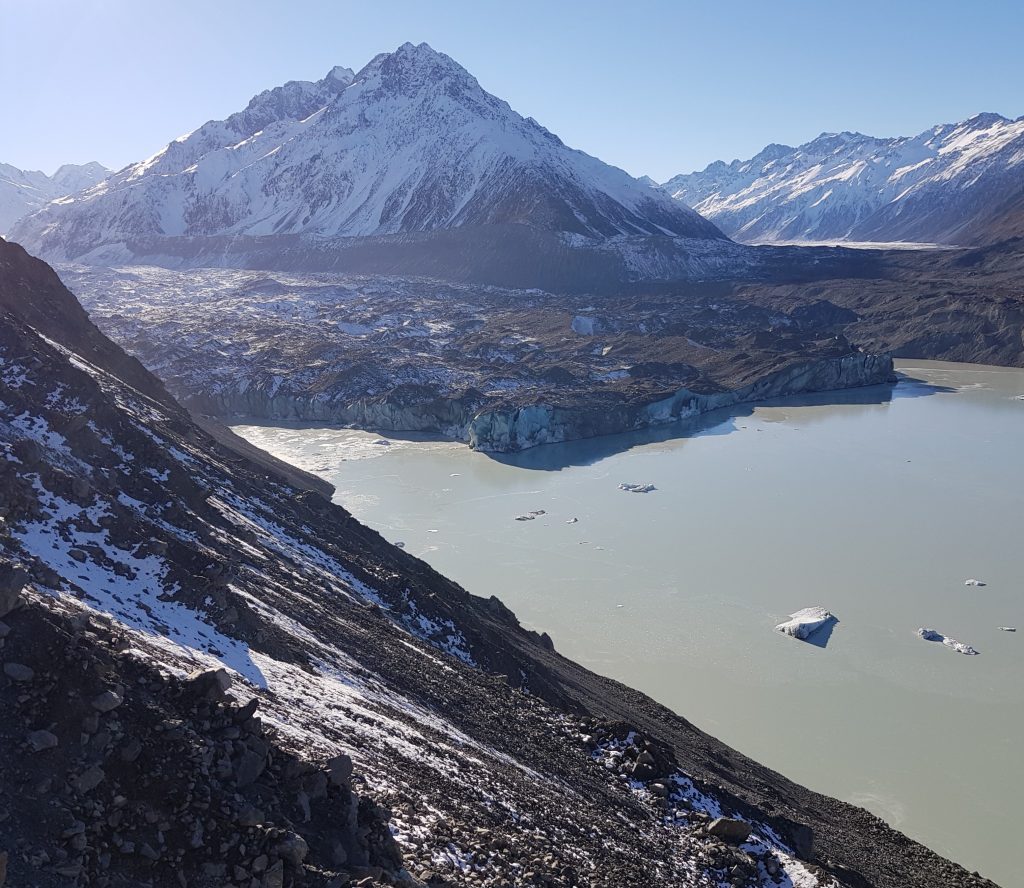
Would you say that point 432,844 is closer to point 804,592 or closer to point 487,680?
point 487,680

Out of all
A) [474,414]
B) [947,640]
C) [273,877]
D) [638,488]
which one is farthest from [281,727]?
[474,414]

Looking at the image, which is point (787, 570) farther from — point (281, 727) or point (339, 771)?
point (339, 771)

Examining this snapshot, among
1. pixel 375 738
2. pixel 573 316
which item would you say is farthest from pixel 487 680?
pixel 573 316

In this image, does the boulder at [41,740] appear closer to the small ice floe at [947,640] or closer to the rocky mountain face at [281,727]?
the rocky mountain face at [281,727]

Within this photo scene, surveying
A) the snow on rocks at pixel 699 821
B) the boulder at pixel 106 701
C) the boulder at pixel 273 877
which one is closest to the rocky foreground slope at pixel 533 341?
the snow on rocks at pixel 699 821

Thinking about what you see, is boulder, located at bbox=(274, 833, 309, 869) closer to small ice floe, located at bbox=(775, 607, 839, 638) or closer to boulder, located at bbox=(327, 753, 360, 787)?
boulder, located at bbox=(327, 753, 360, 787)
